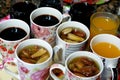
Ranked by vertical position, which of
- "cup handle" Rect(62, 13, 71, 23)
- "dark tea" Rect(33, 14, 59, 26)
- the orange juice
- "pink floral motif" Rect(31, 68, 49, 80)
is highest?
"cup handle" Rect(62, 13, 71, 23)

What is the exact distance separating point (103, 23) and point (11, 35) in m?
0.30

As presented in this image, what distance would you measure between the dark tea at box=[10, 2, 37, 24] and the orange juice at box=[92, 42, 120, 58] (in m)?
0.22

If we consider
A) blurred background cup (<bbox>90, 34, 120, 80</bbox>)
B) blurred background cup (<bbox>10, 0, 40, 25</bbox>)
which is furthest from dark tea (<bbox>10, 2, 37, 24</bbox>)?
blurred background cup (<bbox>90, 34, 120, 80</bbox>)

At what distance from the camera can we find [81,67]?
685 mm

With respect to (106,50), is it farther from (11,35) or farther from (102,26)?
(11,35)

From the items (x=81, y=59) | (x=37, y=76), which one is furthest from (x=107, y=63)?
(x=37, y=76)

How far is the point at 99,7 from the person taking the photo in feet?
3.43

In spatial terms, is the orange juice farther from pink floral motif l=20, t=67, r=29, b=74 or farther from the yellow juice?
pink floral motif l=20, t=67, r=29, b=74

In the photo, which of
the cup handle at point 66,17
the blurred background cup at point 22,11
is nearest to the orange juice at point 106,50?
the cup handle at point 66,17

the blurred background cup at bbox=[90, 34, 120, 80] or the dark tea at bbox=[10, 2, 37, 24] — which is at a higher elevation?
the dark tea at bbox=[10, 2, 37, 24]

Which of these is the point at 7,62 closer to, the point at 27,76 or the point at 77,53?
the point at 27,76

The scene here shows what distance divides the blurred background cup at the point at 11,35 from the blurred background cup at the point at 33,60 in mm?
27

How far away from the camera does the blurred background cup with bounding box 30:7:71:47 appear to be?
76 cm

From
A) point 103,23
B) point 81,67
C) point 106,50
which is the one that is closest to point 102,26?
point 103,23
